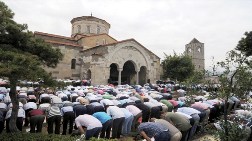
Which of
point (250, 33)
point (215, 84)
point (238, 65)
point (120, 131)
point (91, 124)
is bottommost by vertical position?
point (120, 131)

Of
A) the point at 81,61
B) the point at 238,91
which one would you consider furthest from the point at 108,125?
the point at 81,61

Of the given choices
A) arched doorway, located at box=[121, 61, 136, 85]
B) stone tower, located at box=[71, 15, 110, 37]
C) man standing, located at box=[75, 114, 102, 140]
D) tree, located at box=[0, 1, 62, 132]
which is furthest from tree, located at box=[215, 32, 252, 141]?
stone tower, located at box=[71, 15, 110, 37]

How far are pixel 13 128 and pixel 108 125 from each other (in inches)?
130

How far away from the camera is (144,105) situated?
11.6 m

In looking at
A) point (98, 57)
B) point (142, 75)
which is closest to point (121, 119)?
point (98, 57)

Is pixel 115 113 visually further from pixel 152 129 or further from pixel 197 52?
pixel 197 52

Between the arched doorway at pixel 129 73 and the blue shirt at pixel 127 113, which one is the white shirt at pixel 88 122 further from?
the arched doorway at pixel 129 73

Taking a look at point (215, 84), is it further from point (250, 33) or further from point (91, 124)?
point (250, 33)

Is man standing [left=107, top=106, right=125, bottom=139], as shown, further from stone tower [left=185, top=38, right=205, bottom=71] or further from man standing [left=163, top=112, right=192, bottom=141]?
stone tower [left=185, top=38, right=205, bottom=71]

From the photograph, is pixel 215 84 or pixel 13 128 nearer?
pixel 215 84

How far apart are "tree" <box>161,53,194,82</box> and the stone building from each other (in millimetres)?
1822

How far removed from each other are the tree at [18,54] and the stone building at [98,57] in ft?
69.5

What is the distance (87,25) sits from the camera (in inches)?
1527

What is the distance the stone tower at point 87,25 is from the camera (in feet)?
127
